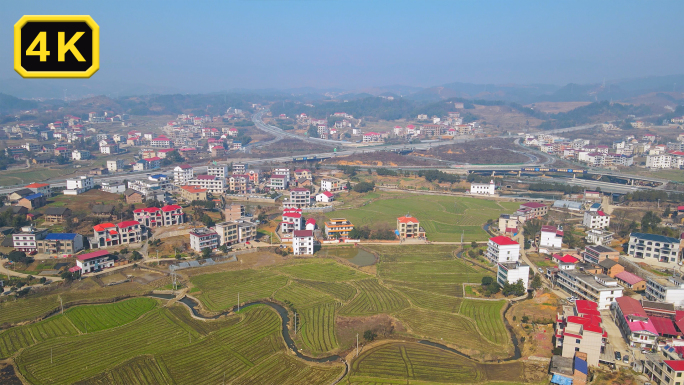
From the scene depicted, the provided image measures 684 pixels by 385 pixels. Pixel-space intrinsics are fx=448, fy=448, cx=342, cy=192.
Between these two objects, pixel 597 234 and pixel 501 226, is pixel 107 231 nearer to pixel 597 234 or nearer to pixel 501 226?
pixel 501 226

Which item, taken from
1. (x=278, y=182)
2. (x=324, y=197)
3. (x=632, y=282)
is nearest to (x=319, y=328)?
(x=632, y=282)

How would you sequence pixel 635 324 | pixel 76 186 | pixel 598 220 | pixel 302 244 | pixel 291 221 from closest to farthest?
pixel 635 324
pixel 302 244
pixel 291 221
pixel 598 220
pixel 76 186

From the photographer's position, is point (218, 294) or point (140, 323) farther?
point (218, 294)

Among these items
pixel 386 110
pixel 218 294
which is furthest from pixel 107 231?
pixel 386 110

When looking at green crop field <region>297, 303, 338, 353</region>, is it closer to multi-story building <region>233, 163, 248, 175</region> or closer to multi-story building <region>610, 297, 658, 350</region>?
multi-story building <region>610, 297, 658, 350</region>

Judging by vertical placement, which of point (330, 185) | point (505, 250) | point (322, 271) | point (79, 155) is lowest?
point (322, 271)

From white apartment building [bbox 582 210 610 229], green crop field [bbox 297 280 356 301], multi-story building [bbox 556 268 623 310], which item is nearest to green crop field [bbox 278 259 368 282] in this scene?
green crop field [bbox 297 280 356 301]

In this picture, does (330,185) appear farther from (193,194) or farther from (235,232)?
(235,232)
